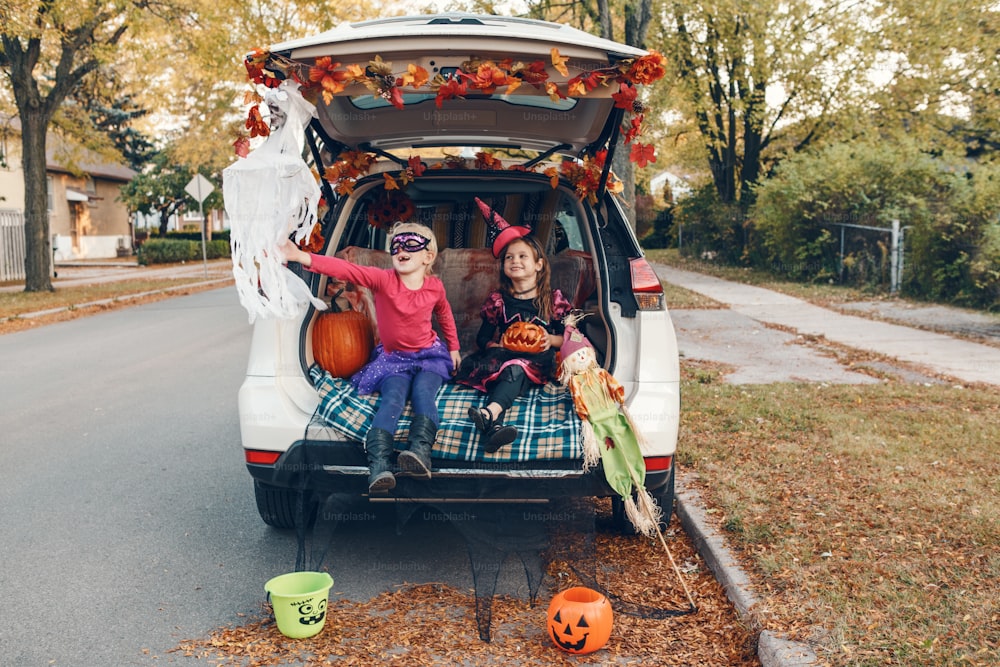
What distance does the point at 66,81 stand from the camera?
19312mm

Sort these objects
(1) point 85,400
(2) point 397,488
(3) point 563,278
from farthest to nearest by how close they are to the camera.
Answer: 1. (1) point 85,400
2. (3) point 563,278
3. (2) point 397,488

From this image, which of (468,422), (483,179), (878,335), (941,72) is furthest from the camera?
(941,72)

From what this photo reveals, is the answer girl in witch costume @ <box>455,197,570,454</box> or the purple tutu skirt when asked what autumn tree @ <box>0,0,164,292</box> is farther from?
the purple tutu skirt

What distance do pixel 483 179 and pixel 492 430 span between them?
2.00m

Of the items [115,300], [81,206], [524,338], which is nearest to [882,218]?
[524,338]

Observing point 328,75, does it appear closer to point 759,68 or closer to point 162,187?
point 759,68

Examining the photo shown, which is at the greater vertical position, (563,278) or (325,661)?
(563,278)

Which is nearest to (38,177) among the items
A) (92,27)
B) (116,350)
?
(92,27)

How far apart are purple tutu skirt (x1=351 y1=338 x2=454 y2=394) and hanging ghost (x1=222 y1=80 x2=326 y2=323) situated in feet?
1.70

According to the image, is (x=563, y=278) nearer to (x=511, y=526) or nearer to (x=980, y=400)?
(x=511, y=526)

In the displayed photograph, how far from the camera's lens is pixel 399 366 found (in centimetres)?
443

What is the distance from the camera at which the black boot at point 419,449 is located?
373 cm

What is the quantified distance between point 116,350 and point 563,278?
795cm

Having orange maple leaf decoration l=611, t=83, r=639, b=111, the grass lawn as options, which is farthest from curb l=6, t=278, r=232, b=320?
orange maple leaf decoration l=611, t=83, r=639, b=111
